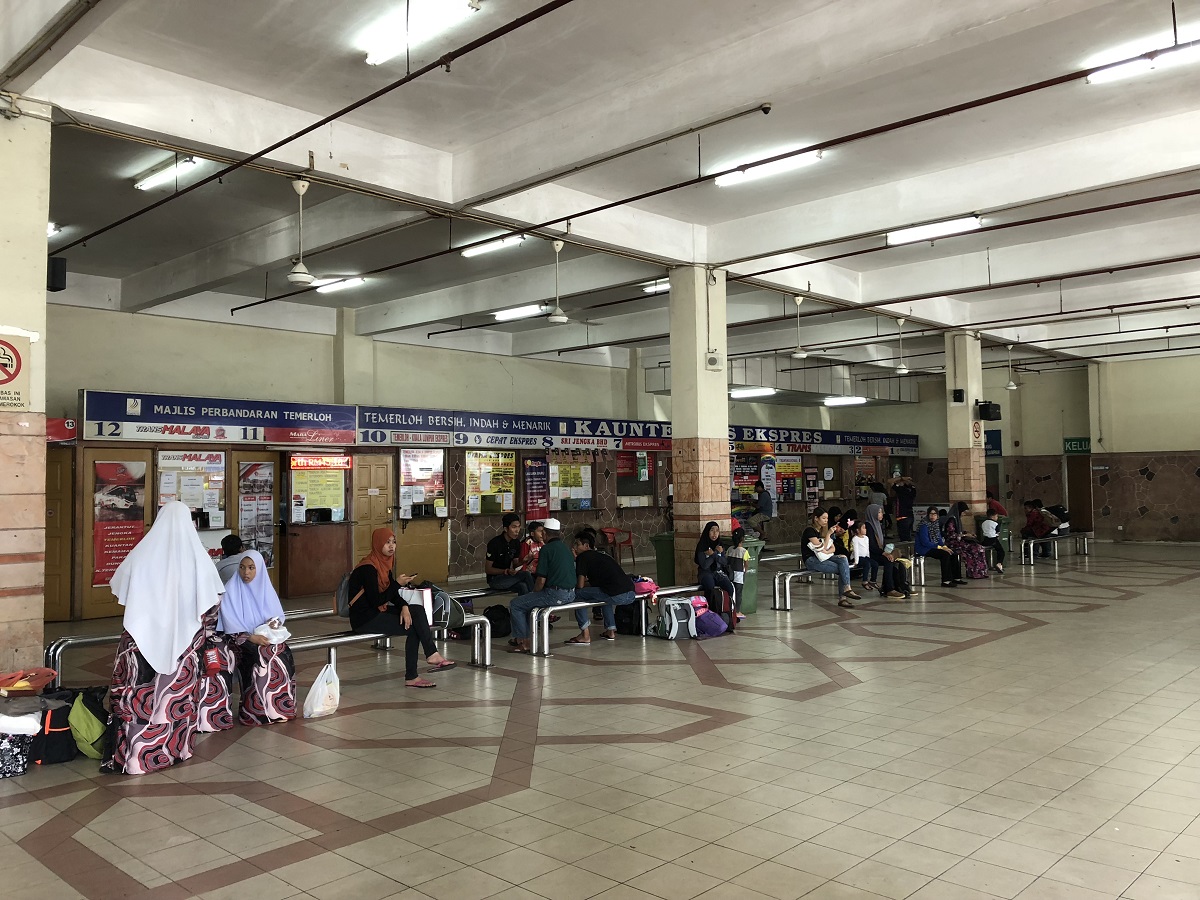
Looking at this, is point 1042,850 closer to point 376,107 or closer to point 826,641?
point 826,641

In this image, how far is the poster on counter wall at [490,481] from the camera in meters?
15.6

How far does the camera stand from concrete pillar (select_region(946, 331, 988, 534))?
16.9 m

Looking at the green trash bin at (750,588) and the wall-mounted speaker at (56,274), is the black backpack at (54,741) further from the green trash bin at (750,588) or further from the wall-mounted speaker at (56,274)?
the green trash bin at (750,588)

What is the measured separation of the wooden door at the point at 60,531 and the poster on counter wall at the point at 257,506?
2093 millimetres

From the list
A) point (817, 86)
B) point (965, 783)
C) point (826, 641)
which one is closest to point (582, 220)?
point (817, 86)

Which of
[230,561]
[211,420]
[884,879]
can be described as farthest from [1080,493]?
[884,879]

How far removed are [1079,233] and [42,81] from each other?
11.7m

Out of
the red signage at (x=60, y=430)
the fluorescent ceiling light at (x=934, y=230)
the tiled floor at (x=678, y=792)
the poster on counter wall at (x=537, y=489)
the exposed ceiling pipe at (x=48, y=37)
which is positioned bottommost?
the tiled floor at (x=678, y=792)

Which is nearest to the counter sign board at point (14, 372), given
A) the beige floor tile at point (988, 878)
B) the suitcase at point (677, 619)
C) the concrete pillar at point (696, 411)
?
the suitcase at point (677, 619)

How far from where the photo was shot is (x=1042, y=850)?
12.9 ft

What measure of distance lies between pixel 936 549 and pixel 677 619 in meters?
5.75

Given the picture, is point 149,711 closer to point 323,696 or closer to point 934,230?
point 323,696

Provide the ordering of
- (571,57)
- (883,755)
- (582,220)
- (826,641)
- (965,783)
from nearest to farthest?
(965,783) → (883,755) → (571,57) → (826,641) → (582,220)

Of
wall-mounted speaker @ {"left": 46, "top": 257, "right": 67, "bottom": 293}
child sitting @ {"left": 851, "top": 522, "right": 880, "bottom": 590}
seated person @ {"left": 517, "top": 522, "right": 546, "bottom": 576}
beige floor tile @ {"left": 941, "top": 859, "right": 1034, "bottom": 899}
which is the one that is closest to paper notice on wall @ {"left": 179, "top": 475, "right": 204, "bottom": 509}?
wall-mounted speaker @ {"left": 46, "top": 257, "right": 67, "bottom": 293}
